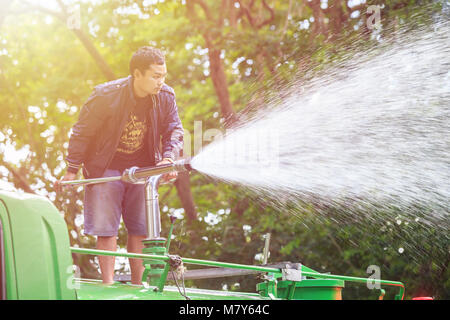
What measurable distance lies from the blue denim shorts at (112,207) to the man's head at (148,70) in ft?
2.27

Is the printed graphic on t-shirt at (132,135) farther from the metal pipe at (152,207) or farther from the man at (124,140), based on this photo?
the metal pipe at (152,207)

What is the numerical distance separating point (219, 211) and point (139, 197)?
6.28 metres

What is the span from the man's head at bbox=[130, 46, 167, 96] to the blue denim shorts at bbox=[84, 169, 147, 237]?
0.69m

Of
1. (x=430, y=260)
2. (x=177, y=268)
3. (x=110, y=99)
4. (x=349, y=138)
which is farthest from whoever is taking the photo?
(x=430, y=260)

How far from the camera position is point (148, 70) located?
4598mm

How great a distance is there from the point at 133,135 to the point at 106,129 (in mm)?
206

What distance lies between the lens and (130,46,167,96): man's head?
4.60 metres

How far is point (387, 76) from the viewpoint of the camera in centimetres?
702

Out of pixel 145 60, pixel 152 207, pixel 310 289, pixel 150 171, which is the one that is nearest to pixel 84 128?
pixel 145 60

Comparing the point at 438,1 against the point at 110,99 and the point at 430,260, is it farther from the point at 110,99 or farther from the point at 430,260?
the point at 110,99

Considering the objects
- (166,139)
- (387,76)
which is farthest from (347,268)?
(166,139)

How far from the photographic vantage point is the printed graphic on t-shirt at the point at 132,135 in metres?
4.75

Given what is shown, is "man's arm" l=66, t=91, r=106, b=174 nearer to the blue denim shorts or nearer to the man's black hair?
the blue denim shorts
